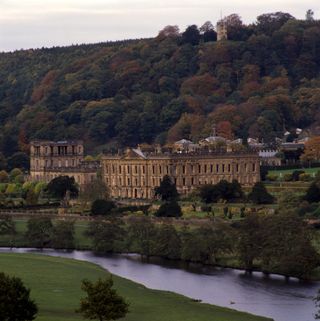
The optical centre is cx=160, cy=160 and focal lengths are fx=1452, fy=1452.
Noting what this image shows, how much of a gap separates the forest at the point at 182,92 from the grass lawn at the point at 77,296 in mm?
67047

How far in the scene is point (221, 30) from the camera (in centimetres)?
18650

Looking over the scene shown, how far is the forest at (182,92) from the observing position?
148500 mm

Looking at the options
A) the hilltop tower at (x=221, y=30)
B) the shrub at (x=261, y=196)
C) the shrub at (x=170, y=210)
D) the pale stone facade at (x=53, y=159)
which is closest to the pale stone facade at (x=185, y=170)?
the pale stone facade at (x=53, y=159)

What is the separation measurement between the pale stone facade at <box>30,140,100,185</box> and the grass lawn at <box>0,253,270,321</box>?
1929 inches

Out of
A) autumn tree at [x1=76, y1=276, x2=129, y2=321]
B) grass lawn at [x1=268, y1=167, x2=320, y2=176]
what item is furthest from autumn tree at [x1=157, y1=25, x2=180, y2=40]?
autumn tree at [x1=76, y1=276, x2=129, y2=321]

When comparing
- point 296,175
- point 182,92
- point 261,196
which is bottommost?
point 261,196

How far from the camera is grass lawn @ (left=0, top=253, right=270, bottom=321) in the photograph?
5525 cm

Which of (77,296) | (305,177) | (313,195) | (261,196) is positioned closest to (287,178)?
(305,177)

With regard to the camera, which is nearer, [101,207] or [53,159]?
[101,207]

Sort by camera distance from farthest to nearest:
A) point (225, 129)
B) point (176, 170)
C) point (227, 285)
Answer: point (225, 129)
point (176, 170)
point (227, 285)

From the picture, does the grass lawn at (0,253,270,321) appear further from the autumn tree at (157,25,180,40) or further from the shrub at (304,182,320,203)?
the autumn tree at (157,25,180,40)

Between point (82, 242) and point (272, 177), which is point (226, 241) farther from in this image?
point (272, 177)

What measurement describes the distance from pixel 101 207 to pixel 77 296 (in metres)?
35.9

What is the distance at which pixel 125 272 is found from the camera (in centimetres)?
7144
